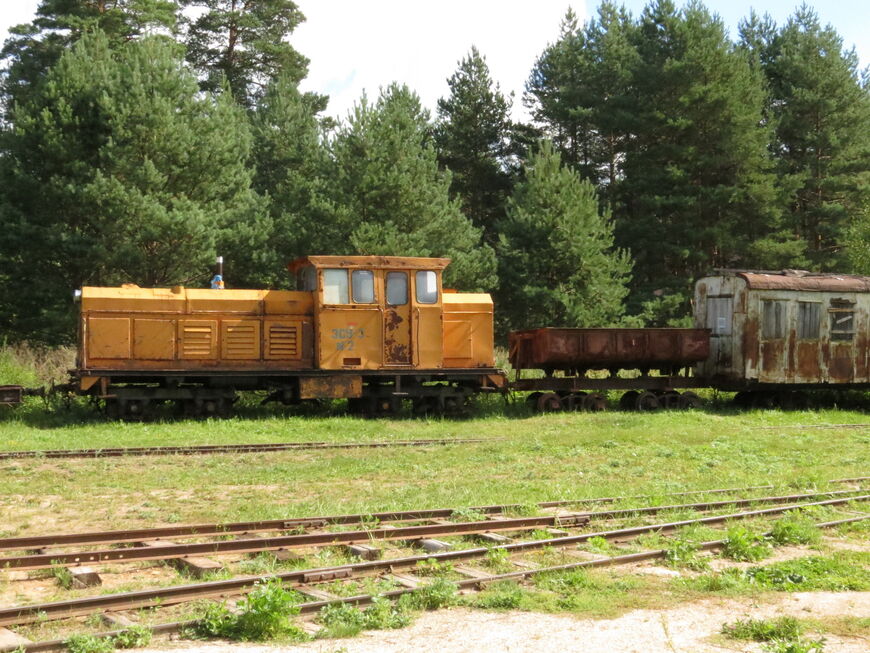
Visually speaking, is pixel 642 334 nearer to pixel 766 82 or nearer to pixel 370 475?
pixel 370 475

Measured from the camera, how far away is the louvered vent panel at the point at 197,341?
18484 mm

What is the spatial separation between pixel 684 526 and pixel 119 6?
36.1 metres

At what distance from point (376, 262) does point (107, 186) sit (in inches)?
337

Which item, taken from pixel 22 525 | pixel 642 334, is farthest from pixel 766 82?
pixel 22 525

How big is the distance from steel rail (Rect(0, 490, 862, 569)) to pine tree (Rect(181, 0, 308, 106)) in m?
38.1

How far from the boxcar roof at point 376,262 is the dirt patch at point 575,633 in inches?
516

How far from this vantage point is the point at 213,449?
14969 millimetres

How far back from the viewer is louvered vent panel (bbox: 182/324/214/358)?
18.5 metres

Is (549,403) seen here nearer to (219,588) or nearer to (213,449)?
(213,449)

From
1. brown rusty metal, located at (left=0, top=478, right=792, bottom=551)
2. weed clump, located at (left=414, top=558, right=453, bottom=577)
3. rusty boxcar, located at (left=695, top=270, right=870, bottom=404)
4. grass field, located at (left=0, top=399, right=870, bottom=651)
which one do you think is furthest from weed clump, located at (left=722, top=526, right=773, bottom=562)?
rusty boxcar, located at (left=695, top=270, right=870, bottom=404)

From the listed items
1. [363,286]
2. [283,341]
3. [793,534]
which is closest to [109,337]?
[283,341]

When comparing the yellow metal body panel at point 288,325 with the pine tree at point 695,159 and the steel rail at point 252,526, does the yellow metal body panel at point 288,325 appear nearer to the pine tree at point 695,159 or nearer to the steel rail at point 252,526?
the steel rail at point 252,526

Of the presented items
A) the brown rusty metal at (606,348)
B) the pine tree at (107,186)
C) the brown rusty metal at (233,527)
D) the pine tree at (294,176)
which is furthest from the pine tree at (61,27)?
the brown rusty metal at (233,527)

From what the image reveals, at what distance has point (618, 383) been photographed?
21.7 metres
